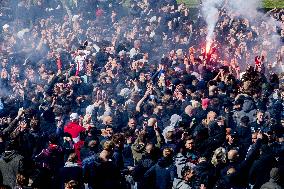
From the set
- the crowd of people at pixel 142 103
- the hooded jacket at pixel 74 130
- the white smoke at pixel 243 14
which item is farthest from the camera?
the white smoke at pixel 243 14

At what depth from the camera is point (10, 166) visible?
8906mm

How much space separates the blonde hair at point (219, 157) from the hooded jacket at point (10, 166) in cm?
395

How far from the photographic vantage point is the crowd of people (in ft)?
30.3

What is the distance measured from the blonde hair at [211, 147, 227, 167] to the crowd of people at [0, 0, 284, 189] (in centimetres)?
2

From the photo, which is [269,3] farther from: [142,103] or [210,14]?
[142,103]

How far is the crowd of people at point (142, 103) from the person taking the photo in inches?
363

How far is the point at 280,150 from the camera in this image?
1052 cm

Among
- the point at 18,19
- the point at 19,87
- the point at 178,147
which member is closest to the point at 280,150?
the point at 178,147

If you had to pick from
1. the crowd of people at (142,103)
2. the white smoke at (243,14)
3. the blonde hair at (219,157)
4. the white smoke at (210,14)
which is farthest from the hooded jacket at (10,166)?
the white smoke at (210,14)

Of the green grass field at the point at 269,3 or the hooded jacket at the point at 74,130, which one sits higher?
the green grass field at the point at 269,3

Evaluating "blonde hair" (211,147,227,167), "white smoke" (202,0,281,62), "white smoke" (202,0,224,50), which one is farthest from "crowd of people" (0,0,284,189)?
"white smoke" (202,0,224,50)

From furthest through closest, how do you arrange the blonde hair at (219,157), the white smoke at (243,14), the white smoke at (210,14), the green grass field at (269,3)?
1. the green grass field at (269,3)
2. the white smoke at (210,14)
3. the white smoke at (243,14)
4. the blonde hair at (219,157)

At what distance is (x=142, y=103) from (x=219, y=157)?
515 centimetres

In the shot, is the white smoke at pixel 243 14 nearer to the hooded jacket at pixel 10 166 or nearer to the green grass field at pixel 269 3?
the green grass field at pixel 269 3
